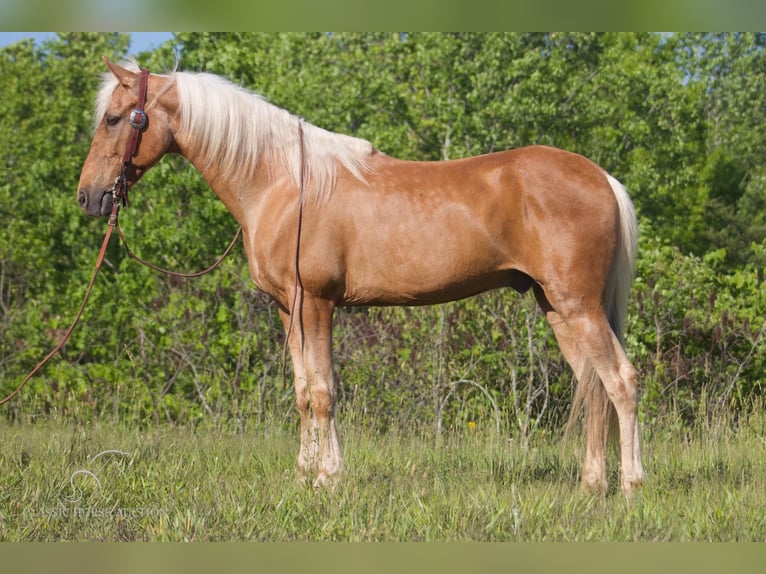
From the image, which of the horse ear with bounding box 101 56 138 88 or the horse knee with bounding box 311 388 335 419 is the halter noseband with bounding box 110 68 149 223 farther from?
the horse knee with bounding box 311 388 335 419

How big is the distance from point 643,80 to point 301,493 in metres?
19.6

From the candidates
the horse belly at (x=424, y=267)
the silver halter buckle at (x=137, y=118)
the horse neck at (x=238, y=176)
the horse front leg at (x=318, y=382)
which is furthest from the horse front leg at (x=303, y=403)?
the silver halter buckle at (x=137, y=118)

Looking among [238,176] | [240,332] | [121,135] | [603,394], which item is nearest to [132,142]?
[121,135]

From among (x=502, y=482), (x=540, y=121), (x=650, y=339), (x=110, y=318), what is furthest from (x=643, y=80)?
(x=502, y=482)

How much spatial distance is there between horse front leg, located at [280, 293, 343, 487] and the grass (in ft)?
0.59

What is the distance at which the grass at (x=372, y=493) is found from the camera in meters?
4.04

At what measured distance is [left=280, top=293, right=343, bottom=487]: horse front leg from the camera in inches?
193

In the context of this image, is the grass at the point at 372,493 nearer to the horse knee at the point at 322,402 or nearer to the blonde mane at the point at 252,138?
the horse knee at the point at 322,402

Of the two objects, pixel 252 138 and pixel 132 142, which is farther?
pixel 252 138

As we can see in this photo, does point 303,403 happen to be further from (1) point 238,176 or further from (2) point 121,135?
(2) point 121,135

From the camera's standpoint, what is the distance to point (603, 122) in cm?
2188

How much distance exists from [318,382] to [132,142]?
70.8 inches

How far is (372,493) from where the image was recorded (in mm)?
4590
